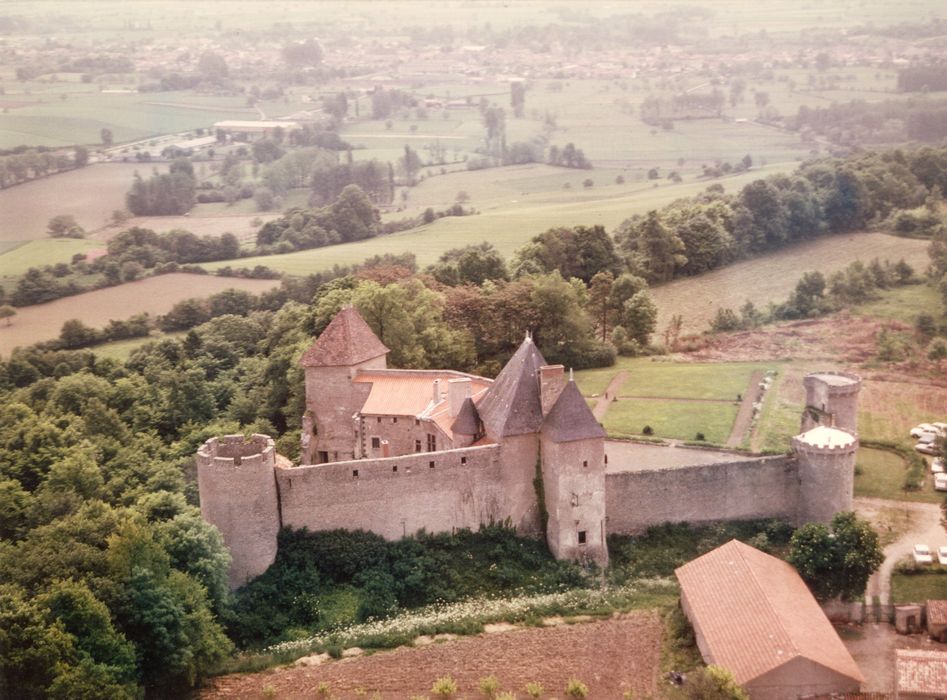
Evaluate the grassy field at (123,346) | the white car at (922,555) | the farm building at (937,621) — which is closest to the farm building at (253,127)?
the grassy field at (123,346)

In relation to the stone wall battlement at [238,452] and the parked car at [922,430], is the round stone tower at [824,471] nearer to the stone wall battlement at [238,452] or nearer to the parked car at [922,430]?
the parked car at [922,430]

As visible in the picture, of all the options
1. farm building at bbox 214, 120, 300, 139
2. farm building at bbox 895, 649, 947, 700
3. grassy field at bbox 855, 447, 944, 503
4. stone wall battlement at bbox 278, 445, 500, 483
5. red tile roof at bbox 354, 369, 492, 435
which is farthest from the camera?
farm building at bbox 214, 120, 300, 139

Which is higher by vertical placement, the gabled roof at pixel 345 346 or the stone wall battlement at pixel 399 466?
the gabled roof at pixel 345 346

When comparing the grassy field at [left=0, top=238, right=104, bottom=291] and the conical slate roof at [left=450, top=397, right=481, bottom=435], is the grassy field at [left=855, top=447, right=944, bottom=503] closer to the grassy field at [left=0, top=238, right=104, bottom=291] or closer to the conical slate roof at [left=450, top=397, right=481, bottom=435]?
the conical slate roof at [left=450, top=397, right=481, bottom=435]

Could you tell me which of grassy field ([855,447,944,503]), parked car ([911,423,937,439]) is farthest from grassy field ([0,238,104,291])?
parked car ([911,423,937,439])

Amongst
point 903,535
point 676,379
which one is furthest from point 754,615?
point 676,379
